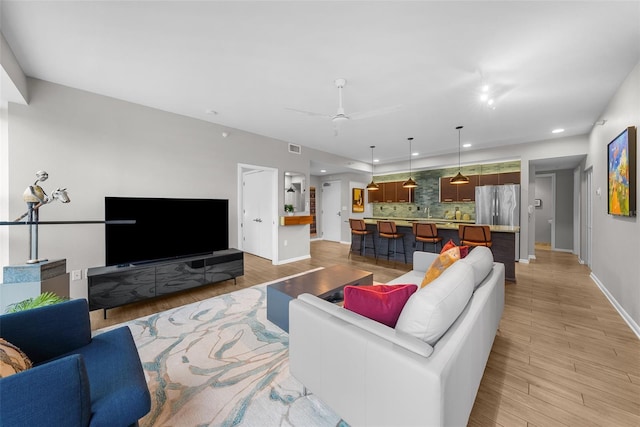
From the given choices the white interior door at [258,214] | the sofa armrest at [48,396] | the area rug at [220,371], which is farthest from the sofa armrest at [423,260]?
the white interior door at [258,214]

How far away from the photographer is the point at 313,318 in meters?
→ 1.42

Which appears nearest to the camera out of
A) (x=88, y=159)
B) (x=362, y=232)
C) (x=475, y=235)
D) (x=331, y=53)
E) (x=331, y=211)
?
(x=331, y=53)

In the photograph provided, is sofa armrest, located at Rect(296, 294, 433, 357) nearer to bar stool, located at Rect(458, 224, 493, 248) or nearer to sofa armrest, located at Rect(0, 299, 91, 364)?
sofa armrest, located at Rect(0, 299, 91, 364)

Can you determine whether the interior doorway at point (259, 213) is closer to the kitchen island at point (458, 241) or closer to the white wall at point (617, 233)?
the kitchen island at point (458, 241)

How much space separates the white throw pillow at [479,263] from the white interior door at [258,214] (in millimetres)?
4023

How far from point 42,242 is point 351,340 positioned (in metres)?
3.72

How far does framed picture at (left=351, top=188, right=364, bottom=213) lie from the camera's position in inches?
329

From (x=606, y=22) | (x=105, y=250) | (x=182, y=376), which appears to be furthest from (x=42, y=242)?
(x=606, y=22)

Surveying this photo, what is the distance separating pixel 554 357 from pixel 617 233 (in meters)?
2.04

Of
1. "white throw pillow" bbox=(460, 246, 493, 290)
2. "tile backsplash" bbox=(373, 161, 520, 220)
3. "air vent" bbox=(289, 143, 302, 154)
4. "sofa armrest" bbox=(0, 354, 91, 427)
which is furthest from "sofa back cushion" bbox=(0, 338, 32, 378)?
"tile backsplash" bbox=(373, 161, 520, 220)

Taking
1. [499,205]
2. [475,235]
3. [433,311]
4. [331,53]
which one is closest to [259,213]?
[331,53]

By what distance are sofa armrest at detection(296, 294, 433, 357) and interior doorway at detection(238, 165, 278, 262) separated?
12.8 ft

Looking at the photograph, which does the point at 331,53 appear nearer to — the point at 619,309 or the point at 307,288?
the point at 307,288

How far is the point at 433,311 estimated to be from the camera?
3.80ft
